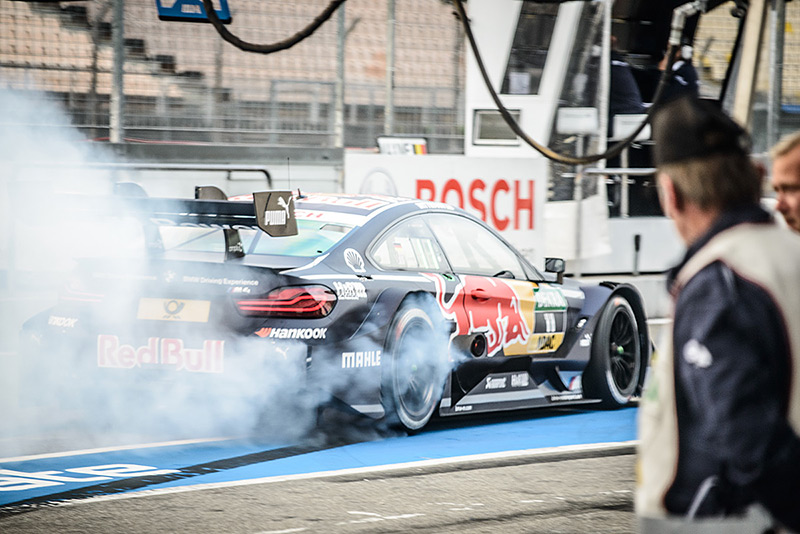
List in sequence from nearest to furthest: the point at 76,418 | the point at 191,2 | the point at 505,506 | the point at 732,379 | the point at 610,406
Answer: the point at 732,379 < the point at 505,506 < the point at 76,418 < the point at 610,406 < the point at 191,2

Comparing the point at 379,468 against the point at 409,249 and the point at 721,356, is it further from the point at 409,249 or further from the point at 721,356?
the point at 721,356

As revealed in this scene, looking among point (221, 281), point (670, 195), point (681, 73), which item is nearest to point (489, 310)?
point (221, 281)

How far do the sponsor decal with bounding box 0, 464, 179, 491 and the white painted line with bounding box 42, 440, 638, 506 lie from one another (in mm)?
362

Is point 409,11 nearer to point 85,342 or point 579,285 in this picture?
point 579,285

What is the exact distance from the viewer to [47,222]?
Result: 302 inches

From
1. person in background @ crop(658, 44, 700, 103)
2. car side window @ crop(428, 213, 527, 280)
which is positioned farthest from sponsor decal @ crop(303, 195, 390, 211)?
person in background @ crop(658, 44, 700, 103)

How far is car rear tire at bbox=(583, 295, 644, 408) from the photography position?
8.48 meters

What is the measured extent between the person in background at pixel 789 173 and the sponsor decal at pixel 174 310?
361 cm

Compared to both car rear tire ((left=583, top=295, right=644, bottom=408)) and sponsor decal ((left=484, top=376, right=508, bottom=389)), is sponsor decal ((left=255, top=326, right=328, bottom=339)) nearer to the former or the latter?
sponsor decal ((left=484, top=376, right=508, bottom=389))

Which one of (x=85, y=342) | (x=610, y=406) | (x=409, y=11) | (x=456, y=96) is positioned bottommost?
(x=610, y=406)

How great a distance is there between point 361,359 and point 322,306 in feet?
1.27

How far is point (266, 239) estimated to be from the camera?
705cm

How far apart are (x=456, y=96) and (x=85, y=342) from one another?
8.45 m

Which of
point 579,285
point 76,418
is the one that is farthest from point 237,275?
point 579,285
